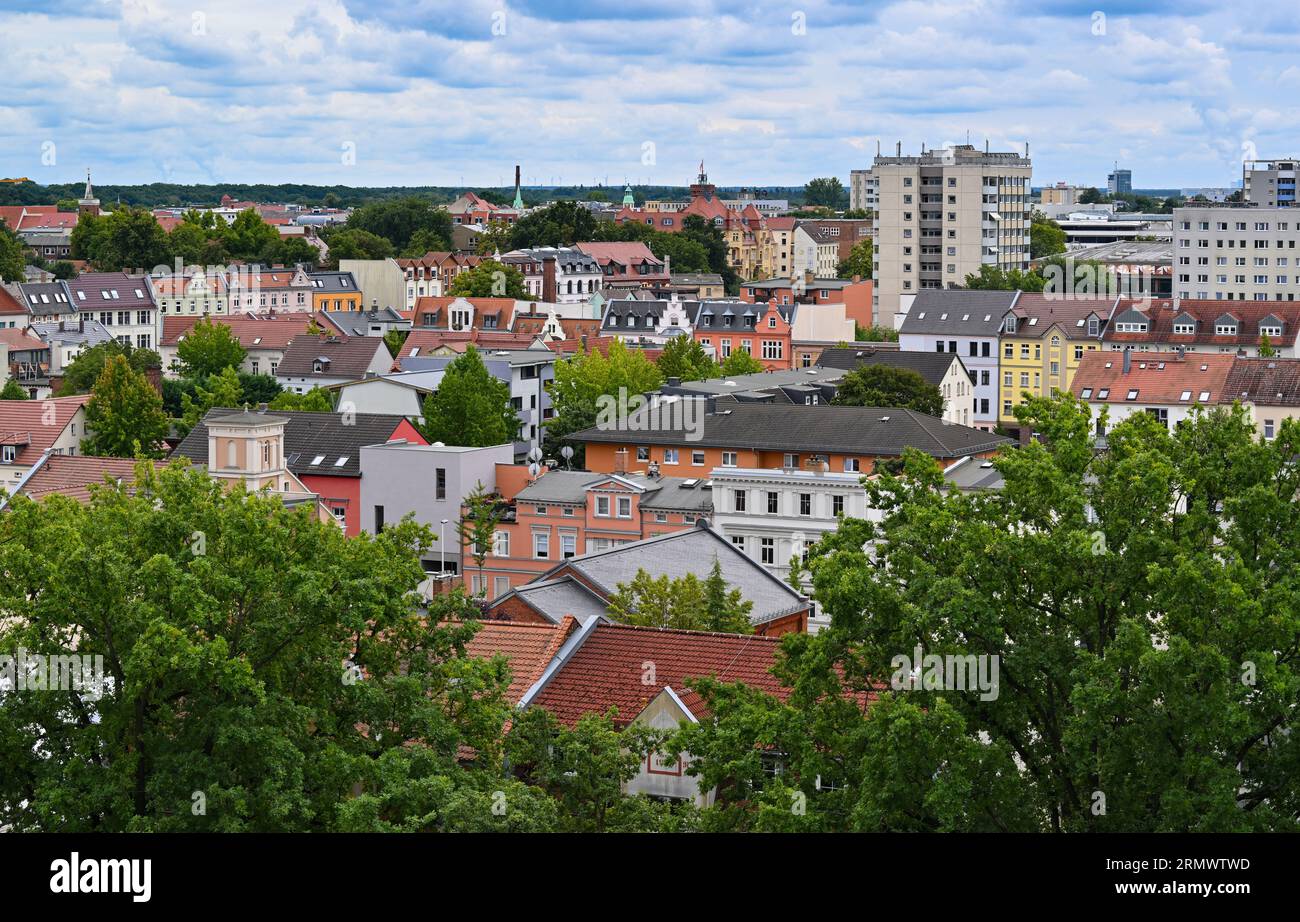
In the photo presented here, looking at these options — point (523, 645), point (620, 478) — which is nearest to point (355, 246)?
point (620, 478)

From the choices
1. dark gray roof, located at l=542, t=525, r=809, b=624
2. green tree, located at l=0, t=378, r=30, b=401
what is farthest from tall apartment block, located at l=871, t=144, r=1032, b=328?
dark gray roof, located at l=542, t=525, r=809, b=624

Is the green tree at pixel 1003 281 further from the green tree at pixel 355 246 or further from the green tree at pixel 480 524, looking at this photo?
the green tree at pixel 480 524

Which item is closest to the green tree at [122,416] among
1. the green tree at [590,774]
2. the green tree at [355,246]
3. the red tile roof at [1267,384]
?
the red tile roof at [1267,384]

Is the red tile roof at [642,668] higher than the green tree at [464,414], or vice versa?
the green tree at [464,414]

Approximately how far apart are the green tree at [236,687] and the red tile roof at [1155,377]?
54705 mm

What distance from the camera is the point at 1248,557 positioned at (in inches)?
752

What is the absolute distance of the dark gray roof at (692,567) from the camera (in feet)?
122

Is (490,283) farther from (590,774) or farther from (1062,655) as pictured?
(1062,655)

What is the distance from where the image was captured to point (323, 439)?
56.7 m

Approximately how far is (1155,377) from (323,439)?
1378 inches

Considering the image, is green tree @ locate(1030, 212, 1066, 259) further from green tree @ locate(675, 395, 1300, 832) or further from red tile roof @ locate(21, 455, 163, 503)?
green tree @ locate(675, 395, 1300, 832)
